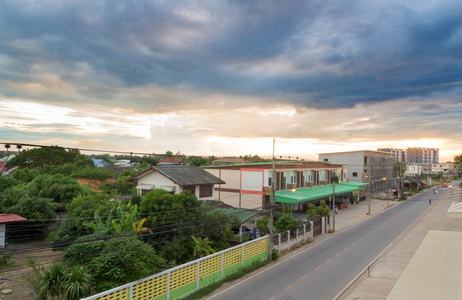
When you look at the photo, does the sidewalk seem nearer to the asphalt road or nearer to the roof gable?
the asphalt road

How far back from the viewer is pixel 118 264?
47.5 ft

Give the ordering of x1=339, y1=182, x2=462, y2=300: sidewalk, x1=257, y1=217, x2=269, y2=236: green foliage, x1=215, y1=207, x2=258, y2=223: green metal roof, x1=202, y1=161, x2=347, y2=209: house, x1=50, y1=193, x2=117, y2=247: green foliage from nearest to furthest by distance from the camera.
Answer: x1=339, y1=182, x2=462, y2=300: sidewalk
x1=50, y1=193, x2=117, y2=247: green foliage
x1=257, y1=217, x2=269, y2=236: green foliage
x1=215, y1=207, x2=258, y2=223: green metal roof
x1=202, y1=161, x2=347, y2=209: house

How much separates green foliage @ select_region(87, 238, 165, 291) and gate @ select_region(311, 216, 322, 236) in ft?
75.0

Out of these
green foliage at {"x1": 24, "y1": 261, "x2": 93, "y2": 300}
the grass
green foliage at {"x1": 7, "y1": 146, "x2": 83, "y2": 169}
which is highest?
green foliage at {"x1": 7, "y1": 146, "x2": 83, "y2": 169}

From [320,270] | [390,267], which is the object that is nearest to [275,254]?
[320,270]

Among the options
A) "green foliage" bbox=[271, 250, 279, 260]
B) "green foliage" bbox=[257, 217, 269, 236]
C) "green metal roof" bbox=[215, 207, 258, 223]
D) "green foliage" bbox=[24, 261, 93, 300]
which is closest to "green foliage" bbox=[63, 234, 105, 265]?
"green foliage" bbox=[24, 261, 93, 300]

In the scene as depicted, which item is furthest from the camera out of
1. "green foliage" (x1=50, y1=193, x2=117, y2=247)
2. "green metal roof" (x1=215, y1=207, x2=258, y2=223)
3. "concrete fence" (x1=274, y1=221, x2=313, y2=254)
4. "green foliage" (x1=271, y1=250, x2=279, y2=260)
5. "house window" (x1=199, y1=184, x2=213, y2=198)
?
"house window" (x1=199, y1=184, x2=213, y2=198)

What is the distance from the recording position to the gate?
111ft

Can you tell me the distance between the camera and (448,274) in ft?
57.7

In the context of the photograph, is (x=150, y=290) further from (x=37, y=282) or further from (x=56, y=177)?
(x=56, y=177)

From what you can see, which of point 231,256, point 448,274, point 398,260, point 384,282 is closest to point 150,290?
point 231,256

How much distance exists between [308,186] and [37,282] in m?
44.7

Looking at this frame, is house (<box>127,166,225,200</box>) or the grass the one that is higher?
house (<box>127,166,225,200</box>)

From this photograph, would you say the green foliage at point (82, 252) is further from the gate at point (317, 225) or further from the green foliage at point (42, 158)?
the green foliage at point (42, 158)
